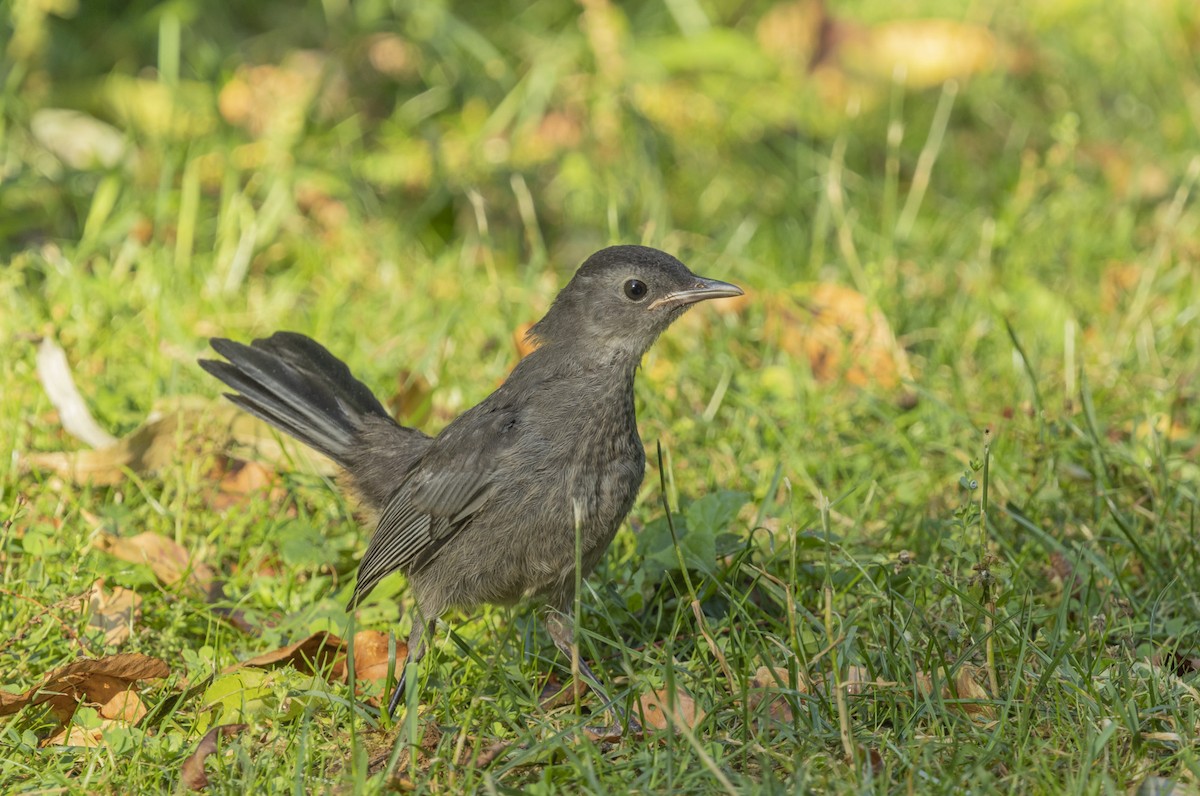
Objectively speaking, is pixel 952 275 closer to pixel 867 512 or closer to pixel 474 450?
pixel 867 512

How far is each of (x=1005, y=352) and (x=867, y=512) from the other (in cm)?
138

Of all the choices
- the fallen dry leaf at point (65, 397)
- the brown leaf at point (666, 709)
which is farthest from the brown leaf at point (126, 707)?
the fallen dry leaf at point (65, 397)

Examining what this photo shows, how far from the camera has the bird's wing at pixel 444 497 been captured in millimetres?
3998

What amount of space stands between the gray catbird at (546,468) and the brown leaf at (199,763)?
0.71m

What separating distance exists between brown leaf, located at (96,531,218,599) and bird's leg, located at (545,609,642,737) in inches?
43.1

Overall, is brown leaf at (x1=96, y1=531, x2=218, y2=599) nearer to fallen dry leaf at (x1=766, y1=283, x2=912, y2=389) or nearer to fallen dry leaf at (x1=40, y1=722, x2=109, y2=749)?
fallen dry leaf at (x1=40, y1=722, x2=109, y2=749)

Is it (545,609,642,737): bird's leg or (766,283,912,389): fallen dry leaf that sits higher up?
(766,283,912,389): fallen dry leaf

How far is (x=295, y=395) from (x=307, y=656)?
1.03 m

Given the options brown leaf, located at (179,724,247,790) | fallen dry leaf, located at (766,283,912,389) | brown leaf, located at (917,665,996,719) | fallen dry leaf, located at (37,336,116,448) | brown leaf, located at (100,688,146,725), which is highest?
fallen dry leaf, located at (37,336,116,448)

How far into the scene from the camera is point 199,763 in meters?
3.28

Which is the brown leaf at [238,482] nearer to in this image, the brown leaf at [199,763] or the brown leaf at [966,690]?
the brown leaf at [199,763]

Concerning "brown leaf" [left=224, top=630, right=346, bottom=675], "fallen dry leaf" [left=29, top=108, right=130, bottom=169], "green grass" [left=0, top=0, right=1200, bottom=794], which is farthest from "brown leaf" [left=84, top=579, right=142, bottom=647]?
"fallen dry leaf" [left=29, top=108, right=130, bottom=169]

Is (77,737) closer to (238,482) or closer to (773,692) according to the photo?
(238,482)

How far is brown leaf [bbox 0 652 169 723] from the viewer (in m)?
3.52
